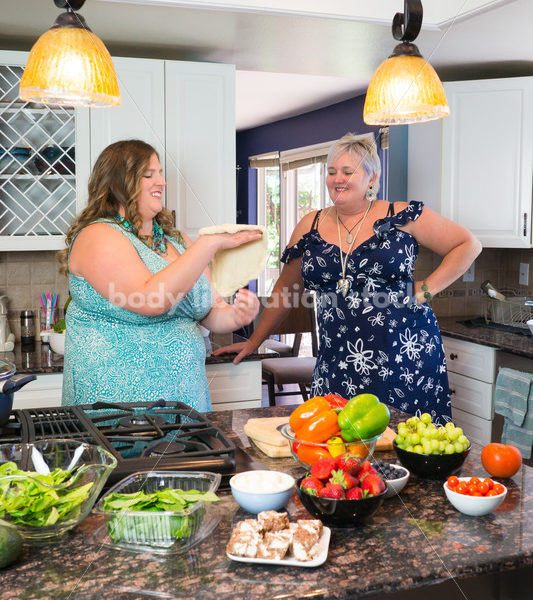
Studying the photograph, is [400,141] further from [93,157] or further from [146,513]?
[146,513]

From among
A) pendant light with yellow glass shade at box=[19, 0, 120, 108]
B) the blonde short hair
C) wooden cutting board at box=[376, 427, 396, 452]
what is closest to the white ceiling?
the blonde short hair

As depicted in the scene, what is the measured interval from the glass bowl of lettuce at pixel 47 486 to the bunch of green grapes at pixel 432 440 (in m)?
0.59

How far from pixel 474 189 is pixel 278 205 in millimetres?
4547

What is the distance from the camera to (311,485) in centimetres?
114

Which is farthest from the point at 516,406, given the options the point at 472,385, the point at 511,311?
the point at 511,311

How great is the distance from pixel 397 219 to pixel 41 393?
1.58 metres

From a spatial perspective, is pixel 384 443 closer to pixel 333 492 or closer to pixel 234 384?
pixel 333 492

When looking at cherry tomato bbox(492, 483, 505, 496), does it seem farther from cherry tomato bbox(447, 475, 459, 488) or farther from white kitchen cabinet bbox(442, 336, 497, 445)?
white kitchen cabinet bbox(442, 336, 497, 445)

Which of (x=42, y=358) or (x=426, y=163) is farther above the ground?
(x=426, y=163)

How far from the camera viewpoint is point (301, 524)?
106cm

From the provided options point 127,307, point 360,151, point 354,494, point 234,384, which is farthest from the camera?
point 234,384

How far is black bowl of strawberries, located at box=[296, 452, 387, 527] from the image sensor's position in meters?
1.10

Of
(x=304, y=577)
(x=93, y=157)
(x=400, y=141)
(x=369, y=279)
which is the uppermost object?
(x=400, y=141)

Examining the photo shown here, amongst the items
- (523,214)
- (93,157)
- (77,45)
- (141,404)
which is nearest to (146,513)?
(141,404)
